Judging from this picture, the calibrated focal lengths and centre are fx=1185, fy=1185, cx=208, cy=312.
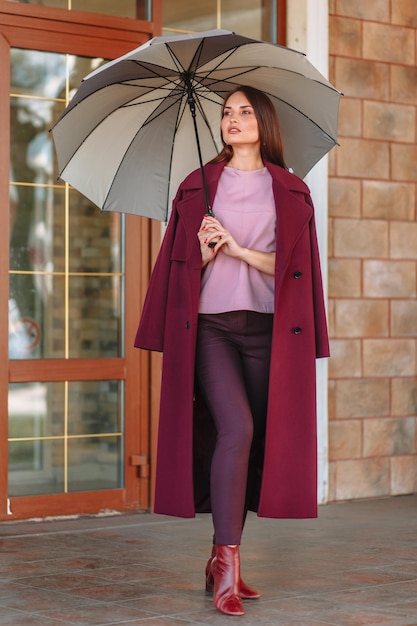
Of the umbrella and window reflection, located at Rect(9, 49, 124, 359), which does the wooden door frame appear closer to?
window reflection, located at Rect(9, 49, 124, 359)

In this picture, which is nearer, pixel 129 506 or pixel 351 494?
pixel 129 506

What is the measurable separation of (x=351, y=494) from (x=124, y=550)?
1816mm

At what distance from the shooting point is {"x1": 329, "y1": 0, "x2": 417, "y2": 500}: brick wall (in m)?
6.04

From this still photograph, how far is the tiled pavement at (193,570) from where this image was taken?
3.52 metres

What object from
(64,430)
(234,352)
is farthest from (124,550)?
(234,352)

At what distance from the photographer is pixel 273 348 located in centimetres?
362

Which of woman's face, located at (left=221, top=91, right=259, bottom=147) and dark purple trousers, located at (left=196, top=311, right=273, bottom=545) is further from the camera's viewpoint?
woman's face, located at (left=221, top=91, right=259, bottom=147)

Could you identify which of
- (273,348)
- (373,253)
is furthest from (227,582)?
(373,253)

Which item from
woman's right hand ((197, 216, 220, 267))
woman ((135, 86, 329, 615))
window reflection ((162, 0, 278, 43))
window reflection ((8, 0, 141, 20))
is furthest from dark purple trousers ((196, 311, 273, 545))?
window reflection ((162, 0, 278, 43))

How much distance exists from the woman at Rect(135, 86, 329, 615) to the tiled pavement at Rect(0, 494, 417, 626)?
24cm

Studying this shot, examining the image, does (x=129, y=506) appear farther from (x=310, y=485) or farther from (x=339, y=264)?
(x=310, y=485)

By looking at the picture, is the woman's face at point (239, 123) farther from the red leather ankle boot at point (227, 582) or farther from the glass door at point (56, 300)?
the glass door at point (56, 300)

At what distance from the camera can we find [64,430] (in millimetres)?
5398

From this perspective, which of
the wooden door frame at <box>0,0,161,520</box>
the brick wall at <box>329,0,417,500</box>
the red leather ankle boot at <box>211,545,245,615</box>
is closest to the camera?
the red leather ankle boot at <box>211,545,245,615</box>
